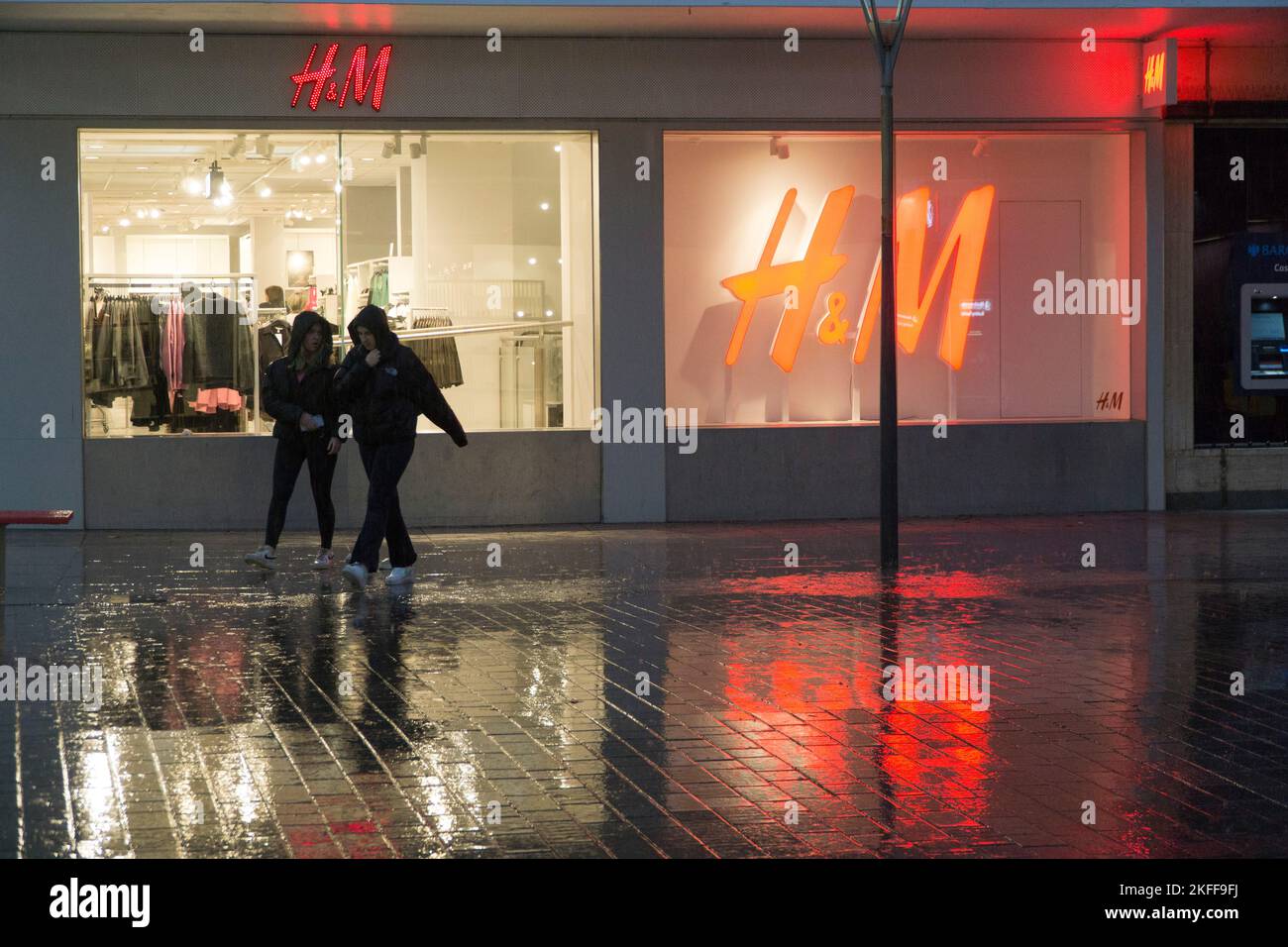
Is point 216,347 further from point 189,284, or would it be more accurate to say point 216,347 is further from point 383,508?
point 383,508

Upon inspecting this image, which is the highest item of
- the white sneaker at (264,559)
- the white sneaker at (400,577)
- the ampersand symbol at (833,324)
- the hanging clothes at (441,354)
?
the ampersand symbol at (833,324)

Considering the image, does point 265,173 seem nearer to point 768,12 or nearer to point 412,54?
point 412,54

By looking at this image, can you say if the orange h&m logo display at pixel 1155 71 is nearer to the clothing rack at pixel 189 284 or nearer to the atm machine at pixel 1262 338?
the atm machine at pixel 1262 338

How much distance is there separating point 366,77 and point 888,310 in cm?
643

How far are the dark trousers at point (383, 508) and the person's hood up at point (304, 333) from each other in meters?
1.31

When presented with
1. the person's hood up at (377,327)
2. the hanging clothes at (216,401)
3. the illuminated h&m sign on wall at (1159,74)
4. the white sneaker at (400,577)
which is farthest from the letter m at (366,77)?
the illuminated h&m sign on wall at (1159,74)

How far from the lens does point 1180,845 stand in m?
5.66

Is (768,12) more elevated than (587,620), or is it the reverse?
(768,12)

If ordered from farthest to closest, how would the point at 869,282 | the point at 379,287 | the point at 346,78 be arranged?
the point at 869,282
the point at 379,287
the point at 346,78

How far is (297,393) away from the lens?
13.3m

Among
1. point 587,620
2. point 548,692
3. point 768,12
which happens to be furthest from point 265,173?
point 548,692

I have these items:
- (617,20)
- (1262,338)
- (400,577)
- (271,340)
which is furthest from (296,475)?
(1262,338)

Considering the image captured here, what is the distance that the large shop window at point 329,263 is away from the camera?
55.1 ft
